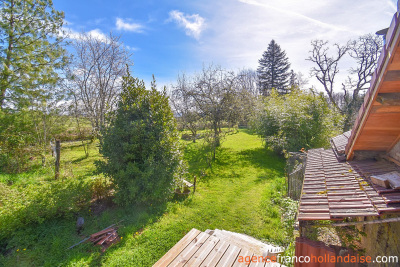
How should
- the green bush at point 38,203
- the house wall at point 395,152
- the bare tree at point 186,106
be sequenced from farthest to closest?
the bare tree at point 186,106, the green bush at point 38,203, the house wall at point 395,152

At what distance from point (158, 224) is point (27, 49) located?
486 inches

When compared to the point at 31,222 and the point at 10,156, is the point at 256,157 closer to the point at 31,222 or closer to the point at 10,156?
the point at 31,222

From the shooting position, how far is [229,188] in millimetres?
7664

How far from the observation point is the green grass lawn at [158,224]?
3.86m

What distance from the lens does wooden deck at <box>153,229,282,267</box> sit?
2.97m

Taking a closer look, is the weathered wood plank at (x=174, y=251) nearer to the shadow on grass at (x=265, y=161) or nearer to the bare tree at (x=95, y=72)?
the shadow on grass at (x=265, y=161)

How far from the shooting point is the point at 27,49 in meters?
9.70

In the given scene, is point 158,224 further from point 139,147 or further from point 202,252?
point 139,147

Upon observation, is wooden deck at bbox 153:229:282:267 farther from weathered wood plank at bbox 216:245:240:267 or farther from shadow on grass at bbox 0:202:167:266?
shadow on grass at bbox 0:202:167:266

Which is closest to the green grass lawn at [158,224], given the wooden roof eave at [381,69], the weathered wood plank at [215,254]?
the weathered wood plank at [215,254]

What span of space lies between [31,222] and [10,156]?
19.9ft

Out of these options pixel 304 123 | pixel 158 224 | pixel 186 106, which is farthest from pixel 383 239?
pixel 186 106

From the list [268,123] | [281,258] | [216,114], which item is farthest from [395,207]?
[268,123]

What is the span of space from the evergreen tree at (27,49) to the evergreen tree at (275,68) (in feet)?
91.9
